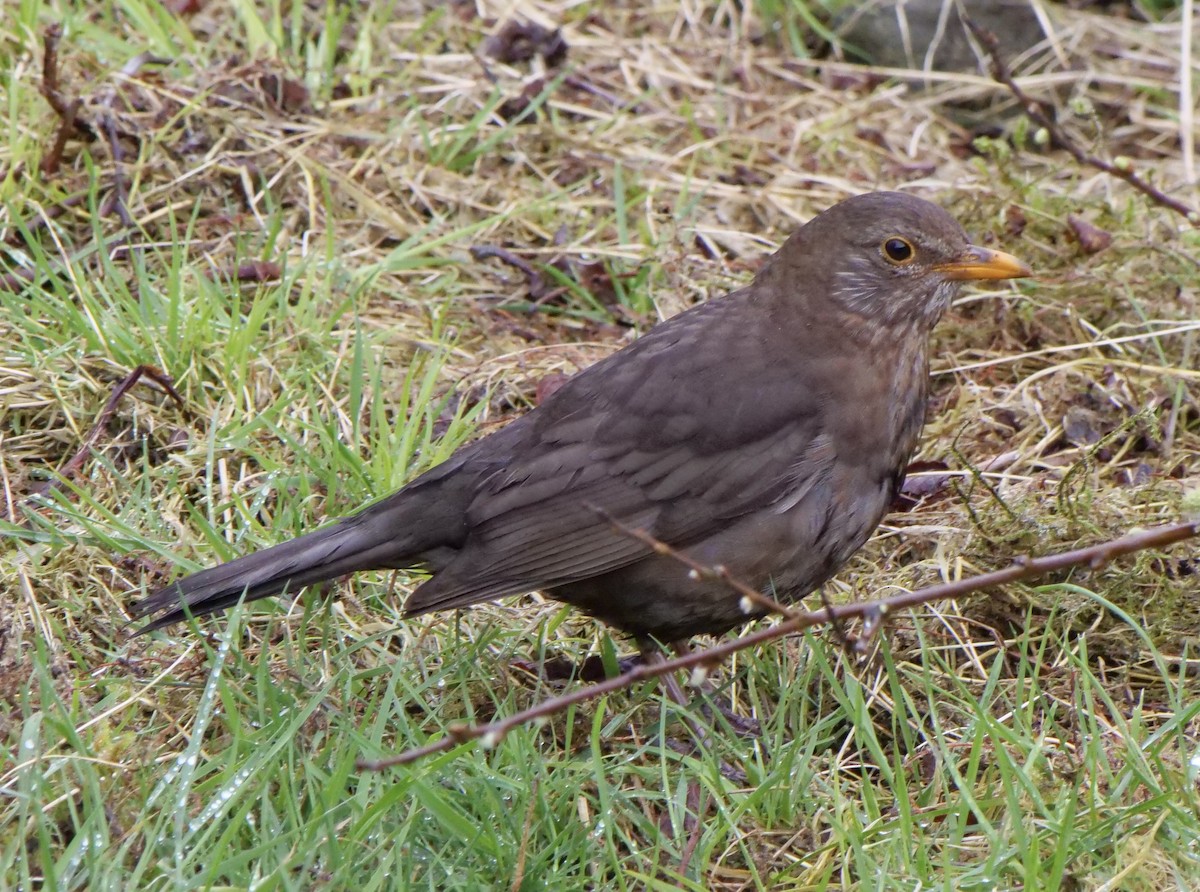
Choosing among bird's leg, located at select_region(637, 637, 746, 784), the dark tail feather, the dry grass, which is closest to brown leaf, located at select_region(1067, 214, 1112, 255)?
the dry grass

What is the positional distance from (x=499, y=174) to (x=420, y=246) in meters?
0.74

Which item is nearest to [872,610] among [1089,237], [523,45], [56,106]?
[1089,237]

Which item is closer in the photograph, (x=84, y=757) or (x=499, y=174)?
(x=84, y=757)

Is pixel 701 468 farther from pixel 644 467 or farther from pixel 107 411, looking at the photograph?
pixel 107 411

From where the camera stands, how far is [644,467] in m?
4.11

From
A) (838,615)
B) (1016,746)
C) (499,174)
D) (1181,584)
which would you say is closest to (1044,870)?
(1016,746)

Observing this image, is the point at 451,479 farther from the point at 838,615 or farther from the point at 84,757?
the point at 838,615

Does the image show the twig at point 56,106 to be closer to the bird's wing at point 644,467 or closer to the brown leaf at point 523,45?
the brown leaf at point 523,45

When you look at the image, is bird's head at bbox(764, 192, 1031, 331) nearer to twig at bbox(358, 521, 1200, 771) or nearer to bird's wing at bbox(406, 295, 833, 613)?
bird's wing at bbox(406, 295, 833, 613)

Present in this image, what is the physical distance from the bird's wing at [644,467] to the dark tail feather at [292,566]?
0.19 metres

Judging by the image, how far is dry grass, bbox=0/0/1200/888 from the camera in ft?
11.1

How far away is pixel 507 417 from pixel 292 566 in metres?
1.47

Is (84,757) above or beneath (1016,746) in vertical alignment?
above

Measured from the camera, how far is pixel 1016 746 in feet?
12.0
